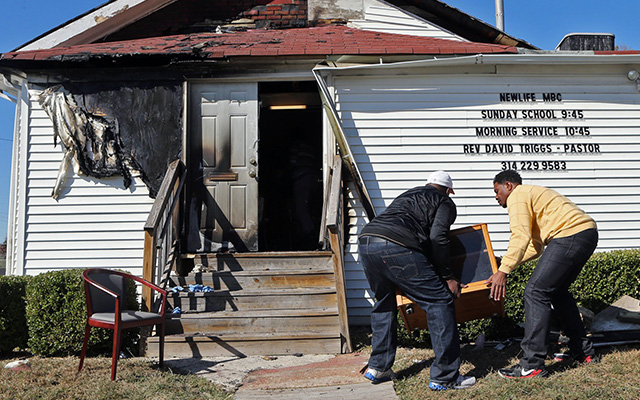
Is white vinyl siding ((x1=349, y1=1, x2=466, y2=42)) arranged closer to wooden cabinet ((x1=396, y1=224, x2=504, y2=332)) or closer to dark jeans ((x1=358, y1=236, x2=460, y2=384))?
wooden cabinet ((x1=396, y1=224, x2=504, y2=332))

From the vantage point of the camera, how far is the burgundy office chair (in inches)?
192

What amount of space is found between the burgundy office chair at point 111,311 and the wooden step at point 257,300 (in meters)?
0.87

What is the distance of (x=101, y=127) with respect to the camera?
317 inches

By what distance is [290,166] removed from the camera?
34.6 feet

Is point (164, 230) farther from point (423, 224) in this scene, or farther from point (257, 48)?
point (423, 224)

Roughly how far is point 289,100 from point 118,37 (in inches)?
117

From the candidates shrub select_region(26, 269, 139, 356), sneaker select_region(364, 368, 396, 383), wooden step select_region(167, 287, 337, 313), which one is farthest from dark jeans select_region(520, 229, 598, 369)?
shrub select_region(26, 269, 139, 356)

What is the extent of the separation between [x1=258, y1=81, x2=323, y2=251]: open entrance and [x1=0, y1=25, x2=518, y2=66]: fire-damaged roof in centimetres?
121

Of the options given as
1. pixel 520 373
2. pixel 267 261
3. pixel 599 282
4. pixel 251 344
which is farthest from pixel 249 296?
pixel 599 282

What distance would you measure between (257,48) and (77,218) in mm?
3454

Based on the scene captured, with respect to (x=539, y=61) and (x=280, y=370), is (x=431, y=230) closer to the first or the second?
(x=280, y=370)

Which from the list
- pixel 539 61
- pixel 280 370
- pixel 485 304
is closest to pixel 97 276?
pixel 280 370

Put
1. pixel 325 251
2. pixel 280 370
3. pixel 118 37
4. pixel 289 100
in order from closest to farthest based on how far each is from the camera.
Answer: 1. pixel 280 370
2. pixel 325 251
3. pixel 118 37
4. pixel 289 100

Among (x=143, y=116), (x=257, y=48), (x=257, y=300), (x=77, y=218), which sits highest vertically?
(x=257, y=48)
